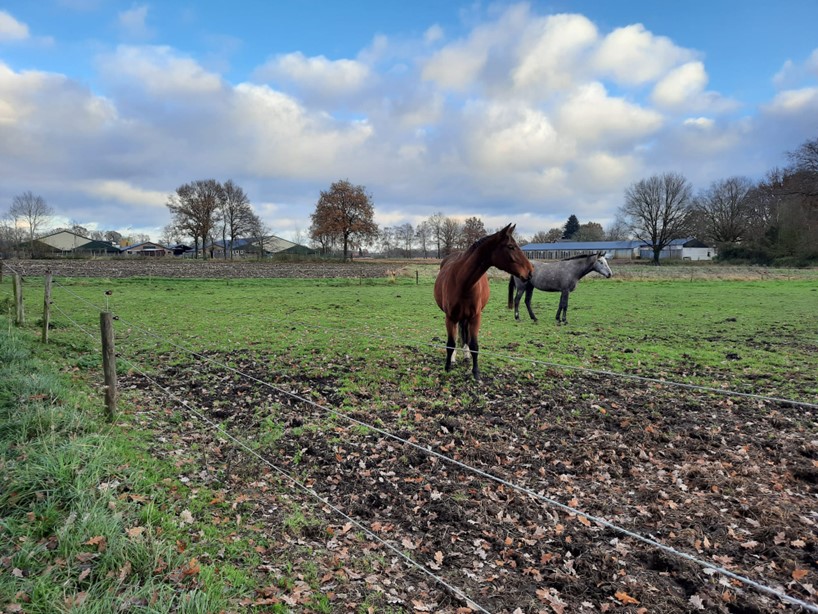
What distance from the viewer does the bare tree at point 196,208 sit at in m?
66.2

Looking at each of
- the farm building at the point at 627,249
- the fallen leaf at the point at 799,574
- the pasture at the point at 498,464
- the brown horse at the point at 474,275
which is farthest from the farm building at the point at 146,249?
the fallen leaf at the point at 799,574

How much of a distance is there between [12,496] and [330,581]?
7.94 ft

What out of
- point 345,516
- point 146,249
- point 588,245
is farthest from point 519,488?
point 146,249

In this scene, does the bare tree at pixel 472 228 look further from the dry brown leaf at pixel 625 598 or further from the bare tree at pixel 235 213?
the dry brown leaf at pixel 625 598

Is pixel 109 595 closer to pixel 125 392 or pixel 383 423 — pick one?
pixel 383 423

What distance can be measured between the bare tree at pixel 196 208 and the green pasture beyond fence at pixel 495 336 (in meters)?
50.6

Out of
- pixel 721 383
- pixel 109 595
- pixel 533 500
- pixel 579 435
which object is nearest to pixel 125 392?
pixel 109 595

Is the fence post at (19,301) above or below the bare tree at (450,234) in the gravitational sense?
below

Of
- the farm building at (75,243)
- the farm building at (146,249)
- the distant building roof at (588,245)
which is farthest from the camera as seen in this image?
the farm building at (146,249)

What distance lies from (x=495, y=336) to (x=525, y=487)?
7.38 metres

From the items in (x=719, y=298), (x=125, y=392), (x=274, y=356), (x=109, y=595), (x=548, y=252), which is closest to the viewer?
(x=109, y=595)

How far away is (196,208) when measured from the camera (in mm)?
66250

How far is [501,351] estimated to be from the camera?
974cm

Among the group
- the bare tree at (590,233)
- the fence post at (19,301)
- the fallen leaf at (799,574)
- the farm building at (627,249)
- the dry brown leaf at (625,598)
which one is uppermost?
the bare tree at (590,233)
